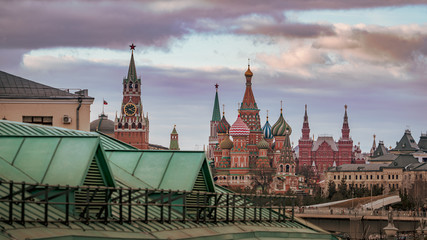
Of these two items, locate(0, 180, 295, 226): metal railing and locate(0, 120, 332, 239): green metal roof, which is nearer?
locate(0, 180, 295, 226): metal railing

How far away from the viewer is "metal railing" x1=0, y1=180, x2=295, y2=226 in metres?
27.7

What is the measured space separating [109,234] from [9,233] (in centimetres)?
434

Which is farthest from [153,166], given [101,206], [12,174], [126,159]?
[12,174]

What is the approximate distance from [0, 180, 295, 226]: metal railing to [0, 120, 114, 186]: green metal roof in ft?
1.91

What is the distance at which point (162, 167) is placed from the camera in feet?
124

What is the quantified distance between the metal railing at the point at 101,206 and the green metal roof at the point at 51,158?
0.58 metres

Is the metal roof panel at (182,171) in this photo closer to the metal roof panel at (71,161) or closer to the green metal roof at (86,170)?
the green metal roof at (86,170)

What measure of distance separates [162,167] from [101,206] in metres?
5.74

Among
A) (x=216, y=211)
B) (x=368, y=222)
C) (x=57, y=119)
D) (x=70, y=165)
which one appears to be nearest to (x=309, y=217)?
(x=368, y=222)

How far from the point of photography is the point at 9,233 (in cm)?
2545

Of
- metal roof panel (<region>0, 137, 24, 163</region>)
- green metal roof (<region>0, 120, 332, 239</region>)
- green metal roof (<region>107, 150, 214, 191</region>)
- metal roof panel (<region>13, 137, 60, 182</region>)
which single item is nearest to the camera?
green metal roof (<region>0, 120, 332, 239</region>)

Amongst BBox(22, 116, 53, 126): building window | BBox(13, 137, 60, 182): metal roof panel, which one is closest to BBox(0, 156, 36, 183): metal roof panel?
BBox(13, 137, 60, 182): metal roof panel

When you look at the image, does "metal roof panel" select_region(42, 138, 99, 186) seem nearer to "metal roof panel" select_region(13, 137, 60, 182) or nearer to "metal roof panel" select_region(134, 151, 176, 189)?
"metal roof panel" select_region(13, 137, 60, 182)

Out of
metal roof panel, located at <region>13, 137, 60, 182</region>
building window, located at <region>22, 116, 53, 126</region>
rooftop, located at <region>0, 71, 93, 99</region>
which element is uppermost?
rooftop, located at <region>0, 71, 93, 99</region>
